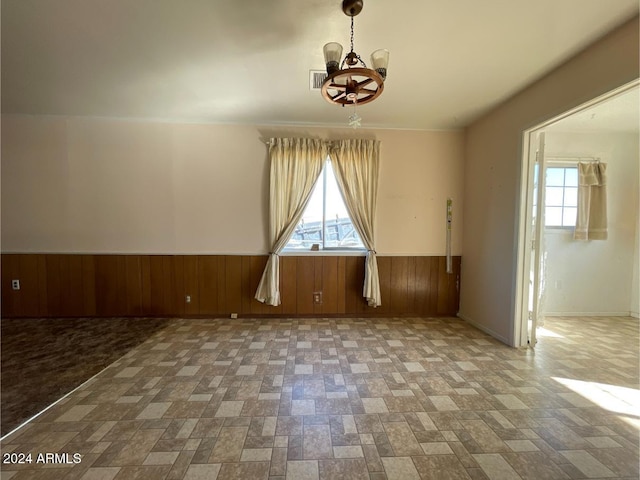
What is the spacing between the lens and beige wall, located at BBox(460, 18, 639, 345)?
6.21 ft

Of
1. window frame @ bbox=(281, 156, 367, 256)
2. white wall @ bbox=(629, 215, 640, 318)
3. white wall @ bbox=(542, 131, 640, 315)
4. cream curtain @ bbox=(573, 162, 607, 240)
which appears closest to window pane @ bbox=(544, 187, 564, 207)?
cream curtain @ bbox=(573, 162, 607, 240)

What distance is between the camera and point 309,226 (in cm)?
370

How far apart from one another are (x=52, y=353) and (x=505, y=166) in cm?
519

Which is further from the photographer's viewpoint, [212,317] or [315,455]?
[212,317]

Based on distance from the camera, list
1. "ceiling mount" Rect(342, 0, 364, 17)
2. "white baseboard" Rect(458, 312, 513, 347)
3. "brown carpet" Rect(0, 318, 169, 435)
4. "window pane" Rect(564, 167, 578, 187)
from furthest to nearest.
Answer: "window pane" Rect(564, 167, 578, 187) < "white baseboard" Rect(458, 312, 513, 347) < "brown carpet" Rect(0, 318, 169, 435) < "ceiling mount" Rect(342, 0, 364, 17)

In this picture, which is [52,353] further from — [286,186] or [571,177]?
[571,177]

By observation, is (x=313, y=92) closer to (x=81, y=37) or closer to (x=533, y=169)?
(x=81, y=37)

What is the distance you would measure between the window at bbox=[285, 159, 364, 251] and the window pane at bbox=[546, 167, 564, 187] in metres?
2.95

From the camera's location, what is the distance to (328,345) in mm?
2803

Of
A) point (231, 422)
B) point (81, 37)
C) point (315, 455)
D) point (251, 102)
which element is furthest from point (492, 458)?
point (81, 37)

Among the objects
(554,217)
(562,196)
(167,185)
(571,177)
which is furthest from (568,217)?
(167,185)

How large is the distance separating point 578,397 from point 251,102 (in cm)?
404

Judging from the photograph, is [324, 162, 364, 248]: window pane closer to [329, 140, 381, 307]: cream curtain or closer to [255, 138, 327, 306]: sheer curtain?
[329, 140, 381, 307]: cream curtain

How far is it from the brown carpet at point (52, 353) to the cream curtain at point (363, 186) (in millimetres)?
2838
